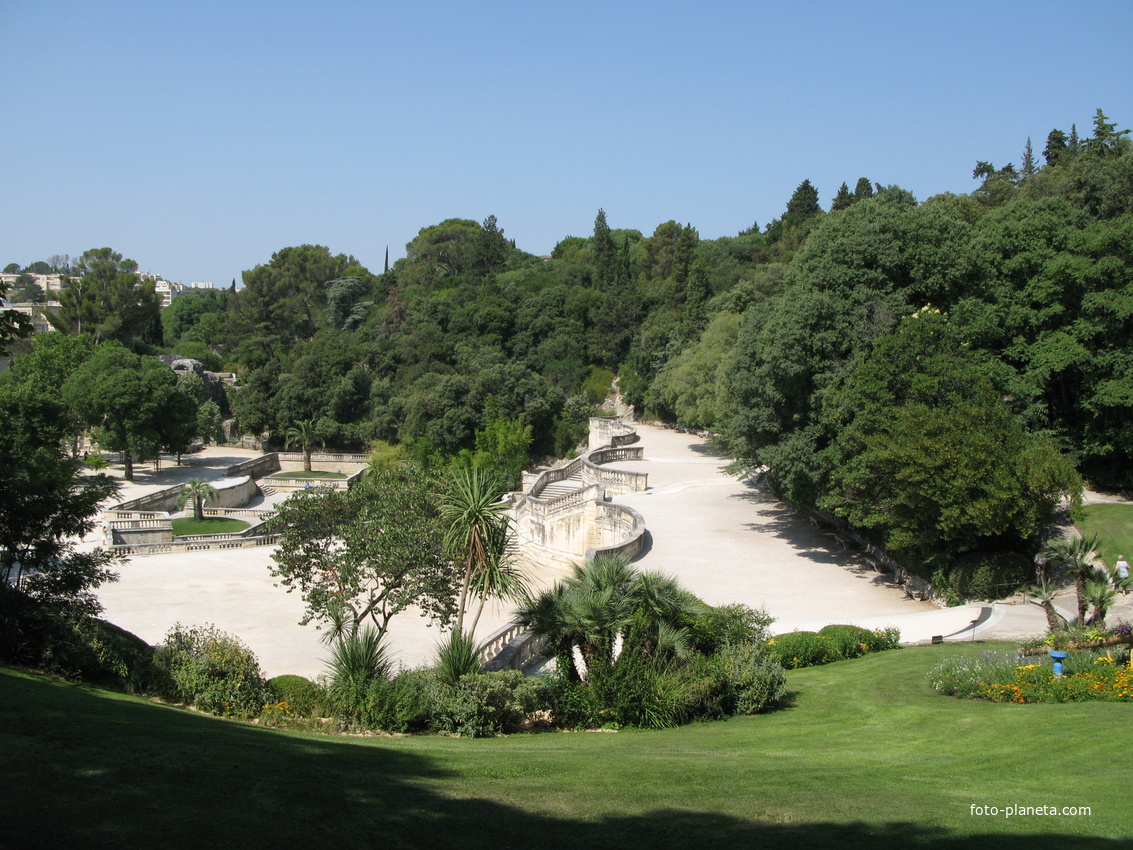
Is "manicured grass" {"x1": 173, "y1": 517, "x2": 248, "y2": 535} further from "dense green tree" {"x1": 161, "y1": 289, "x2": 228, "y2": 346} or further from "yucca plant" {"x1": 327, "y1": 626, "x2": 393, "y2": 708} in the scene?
"dense green tree" {"x1": 161, "y1": 289, "x2": 228, "y2": 346}

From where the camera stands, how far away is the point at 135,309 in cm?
9188

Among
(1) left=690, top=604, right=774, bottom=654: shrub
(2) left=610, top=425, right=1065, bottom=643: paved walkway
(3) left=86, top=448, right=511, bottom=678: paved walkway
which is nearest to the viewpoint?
(1) left=690, top=604, right=774, bottom=654: shrub

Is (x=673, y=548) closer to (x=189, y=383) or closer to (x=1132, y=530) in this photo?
(x=1132, y=530)

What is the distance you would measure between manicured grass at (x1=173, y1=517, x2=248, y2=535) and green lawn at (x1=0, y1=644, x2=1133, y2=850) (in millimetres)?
37446

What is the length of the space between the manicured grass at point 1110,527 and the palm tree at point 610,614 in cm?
1428

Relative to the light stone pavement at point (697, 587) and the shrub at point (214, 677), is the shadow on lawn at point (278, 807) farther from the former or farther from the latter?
the light stone pavement at point (697, 587)

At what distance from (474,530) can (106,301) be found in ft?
281

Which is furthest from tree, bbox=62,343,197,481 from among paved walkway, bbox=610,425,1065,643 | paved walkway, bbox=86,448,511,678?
paved walkway, bbox=610,425,1065,643

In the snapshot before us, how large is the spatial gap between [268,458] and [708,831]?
2726 inches

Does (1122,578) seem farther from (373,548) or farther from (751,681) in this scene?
(373,548)

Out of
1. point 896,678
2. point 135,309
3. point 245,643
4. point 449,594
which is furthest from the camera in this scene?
point 135,309

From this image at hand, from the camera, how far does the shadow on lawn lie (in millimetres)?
6898

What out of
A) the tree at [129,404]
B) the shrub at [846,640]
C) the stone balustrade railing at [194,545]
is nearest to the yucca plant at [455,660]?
the shrub at [846,640]

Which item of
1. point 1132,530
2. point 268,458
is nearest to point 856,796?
point 1132,530
